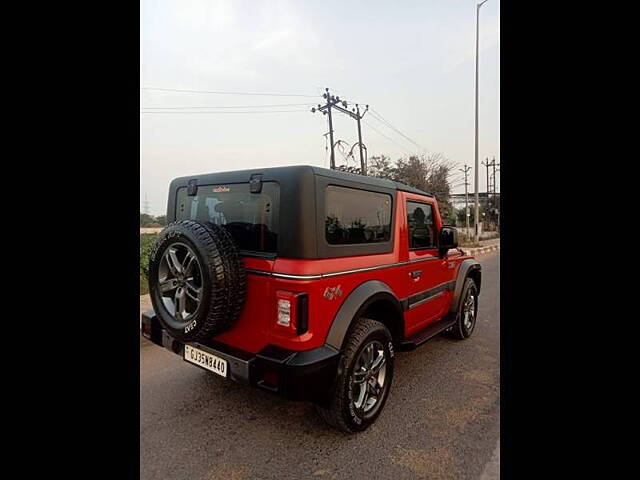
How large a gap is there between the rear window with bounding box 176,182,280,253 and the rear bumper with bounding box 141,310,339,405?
2.14 feet

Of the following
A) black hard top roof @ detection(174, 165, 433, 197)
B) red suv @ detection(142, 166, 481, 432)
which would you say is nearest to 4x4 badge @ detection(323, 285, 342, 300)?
red suv @ detection(142, 166, 481, 432)

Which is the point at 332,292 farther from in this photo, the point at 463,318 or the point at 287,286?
the point at 463,318

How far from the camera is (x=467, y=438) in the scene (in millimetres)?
2199

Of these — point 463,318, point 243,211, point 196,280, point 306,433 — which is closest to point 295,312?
point 196,280

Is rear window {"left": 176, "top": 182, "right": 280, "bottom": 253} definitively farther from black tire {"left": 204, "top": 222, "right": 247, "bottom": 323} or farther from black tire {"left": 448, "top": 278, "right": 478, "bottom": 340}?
black tire {"left": 448, "top": 278, "right": 478, "bottom": 340}

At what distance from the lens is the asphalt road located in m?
1.94

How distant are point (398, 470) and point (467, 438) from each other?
0.59 meters

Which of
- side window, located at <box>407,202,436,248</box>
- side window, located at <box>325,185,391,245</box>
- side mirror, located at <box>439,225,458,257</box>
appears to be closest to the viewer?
side window, located at <box>325,185,391,245</box>

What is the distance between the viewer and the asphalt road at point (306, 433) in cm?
194

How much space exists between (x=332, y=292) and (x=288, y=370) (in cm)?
53

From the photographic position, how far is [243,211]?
7.59 feet
